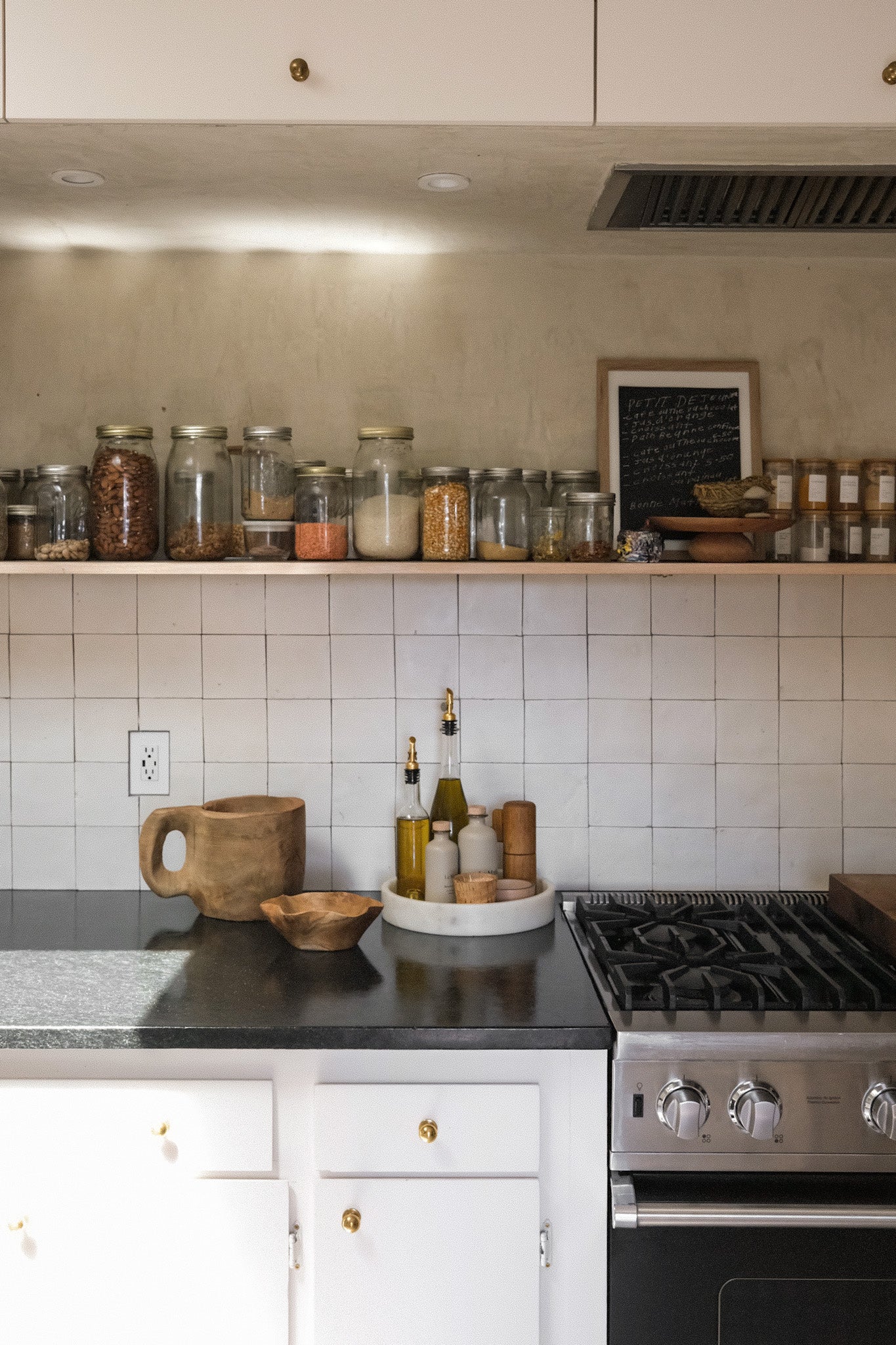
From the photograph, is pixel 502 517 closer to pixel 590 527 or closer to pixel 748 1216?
pixel 590 527

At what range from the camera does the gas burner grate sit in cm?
158

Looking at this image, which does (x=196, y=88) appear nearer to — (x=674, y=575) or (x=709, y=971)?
(x=674, y=575)

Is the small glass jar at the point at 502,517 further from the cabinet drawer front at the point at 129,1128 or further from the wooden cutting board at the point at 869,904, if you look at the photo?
the cabinet drawer front at the point at 129,1128

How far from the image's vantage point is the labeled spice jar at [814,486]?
202 cm

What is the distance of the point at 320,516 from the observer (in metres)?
1.88

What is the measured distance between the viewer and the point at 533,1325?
4.90ft

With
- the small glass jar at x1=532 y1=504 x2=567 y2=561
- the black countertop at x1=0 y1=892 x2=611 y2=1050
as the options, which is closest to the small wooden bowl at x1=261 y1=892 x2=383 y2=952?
the black countertop at x1=0 y1=892 x2=611 y2=1050

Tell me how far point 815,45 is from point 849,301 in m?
0.66

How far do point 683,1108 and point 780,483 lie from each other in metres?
1.14

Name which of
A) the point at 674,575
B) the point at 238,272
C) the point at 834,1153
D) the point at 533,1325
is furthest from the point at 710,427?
the point at 533,1325

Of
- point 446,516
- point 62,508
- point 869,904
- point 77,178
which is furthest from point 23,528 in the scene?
point 869,904

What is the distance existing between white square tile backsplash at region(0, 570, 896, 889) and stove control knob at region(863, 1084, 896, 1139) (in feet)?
2.30

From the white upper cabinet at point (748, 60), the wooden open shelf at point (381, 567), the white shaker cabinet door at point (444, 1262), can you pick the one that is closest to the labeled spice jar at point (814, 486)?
the wooden open shelf at point (381, 567)

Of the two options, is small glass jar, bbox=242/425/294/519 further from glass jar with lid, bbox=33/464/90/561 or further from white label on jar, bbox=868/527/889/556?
white label on jar, bbox=868/527/889/556
